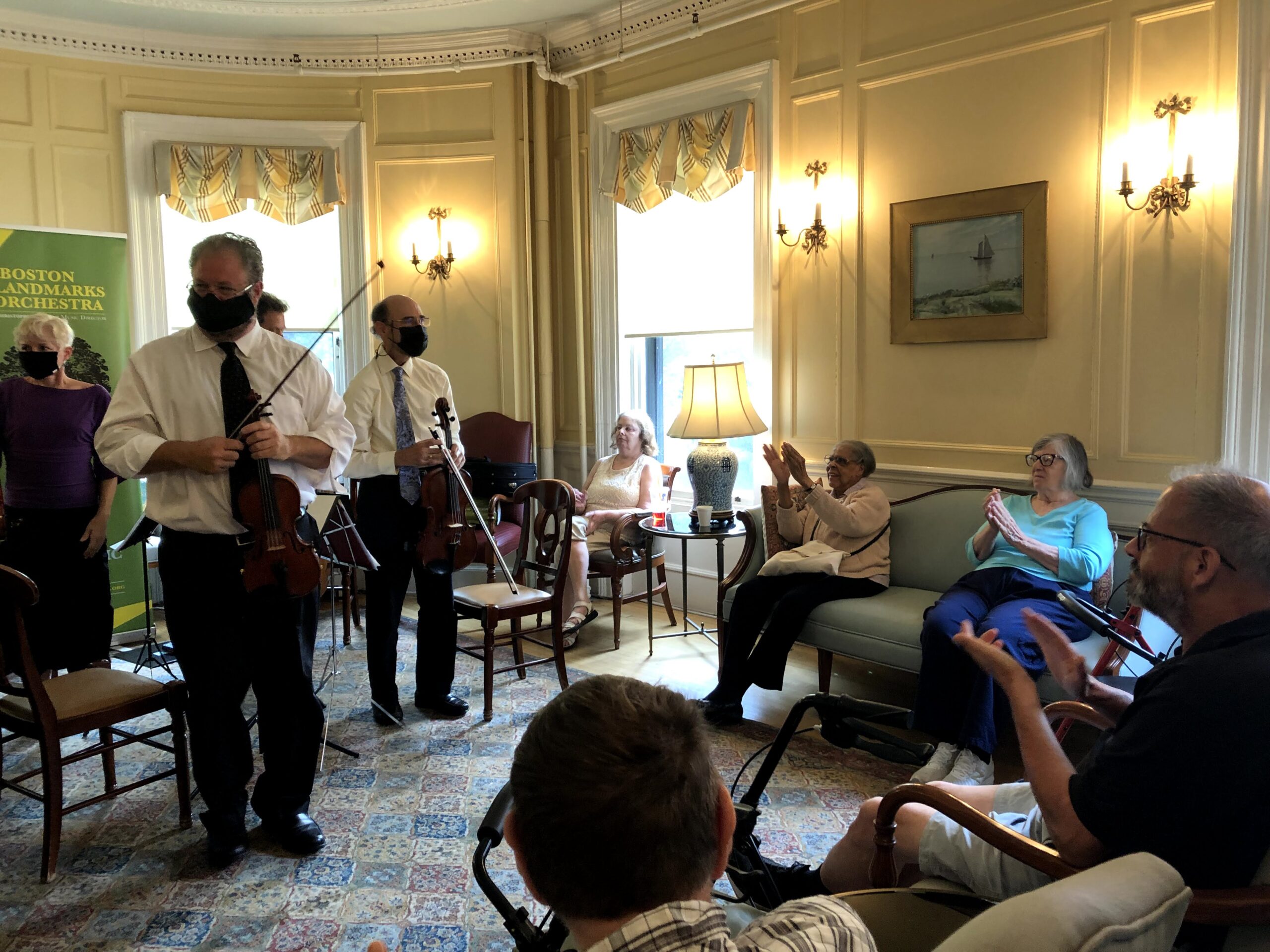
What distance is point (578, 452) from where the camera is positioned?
19.4 ft

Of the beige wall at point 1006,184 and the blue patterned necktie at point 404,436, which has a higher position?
the beige wall at point 1006,184

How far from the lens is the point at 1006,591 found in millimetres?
3281

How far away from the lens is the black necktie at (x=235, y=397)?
2.49m

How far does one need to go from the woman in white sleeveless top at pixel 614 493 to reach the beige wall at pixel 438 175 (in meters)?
1.19

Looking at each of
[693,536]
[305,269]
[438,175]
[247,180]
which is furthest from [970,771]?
[247,180]

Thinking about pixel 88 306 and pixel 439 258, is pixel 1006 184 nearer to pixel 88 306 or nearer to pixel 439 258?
pixel 439 258

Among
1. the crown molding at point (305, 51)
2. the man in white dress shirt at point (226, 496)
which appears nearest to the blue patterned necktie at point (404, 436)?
the man in white dress shirt at point (226, 496)

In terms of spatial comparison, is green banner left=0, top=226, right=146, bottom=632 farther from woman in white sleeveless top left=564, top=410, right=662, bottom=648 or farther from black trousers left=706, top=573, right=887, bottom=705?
black trousers left=706, top=573, right=887, bottom=705

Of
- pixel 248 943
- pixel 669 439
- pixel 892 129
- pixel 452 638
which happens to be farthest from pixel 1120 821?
pixel 669 439

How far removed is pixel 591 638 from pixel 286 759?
2316 millimetres

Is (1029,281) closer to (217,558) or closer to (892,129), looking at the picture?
(892,129)

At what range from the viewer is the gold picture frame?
12.5ft

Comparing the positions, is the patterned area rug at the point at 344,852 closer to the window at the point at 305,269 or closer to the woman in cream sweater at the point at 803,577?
the woman in cream sweater at the point at 803,577

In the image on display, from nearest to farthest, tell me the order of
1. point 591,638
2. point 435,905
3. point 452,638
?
point 435,905
point 452,638
point 591,638
